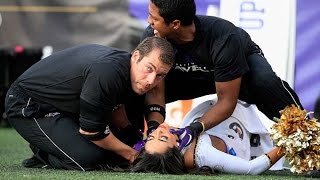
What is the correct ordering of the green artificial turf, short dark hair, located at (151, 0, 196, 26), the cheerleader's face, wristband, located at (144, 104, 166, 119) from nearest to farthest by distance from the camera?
the green artificial turf, the cheerleader's face, short dark hair, located at (151, 0, 196, 26), wristband, located at (144, 104, 166, 119)

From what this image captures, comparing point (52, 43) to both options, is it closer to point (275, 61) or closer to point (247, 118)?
point (275, 61)

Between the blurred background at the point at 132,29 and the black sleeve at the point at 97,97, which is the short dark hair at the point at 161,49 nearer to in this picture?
the black sleeve at the point at 97,97

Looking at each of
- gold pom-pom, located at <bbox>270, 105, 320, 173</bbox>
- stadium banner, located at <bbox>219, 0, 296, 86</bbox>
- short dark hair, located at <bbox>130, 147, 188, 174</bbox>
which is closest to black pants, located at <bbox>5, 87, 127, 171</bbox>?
short dark hair, located at <bbox>130, 147, 188, 174</bbox>

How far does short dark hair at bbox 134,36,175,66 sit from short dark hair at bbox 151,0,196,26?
0.20 metres

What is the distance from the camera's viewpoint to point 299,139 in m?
3.85

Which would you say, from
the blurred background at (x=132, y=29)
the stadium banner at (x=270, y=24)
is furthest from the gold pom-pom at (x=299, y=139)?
the stadium banner at (x=270, y=24)

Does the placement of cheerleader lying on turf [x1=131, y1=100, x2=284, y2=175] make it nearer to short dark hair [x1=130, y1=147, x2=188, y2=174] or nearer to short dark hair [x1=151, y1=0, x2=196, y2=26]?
short dark hair [x1=130, y1=147, x2=188, y2=174]

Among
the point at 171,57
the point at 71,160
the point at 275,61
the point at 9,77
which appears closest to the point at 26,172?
the point at 71,160

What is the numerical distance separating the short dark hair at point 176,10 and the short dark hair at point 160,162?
677mm

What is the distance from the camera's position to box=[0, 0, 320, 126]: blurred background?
21.7 ft

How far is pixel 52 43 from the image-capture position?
24.3 feet

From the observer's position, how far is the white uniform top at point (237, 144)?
408cm

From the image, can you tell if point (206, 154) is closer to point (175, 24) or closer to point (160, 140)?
point (160, 140)

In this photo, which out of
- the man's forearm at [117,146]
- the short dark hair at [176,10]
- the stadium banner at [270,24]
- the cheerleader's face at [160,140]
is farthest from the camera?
the stadium banner at [270,24]
